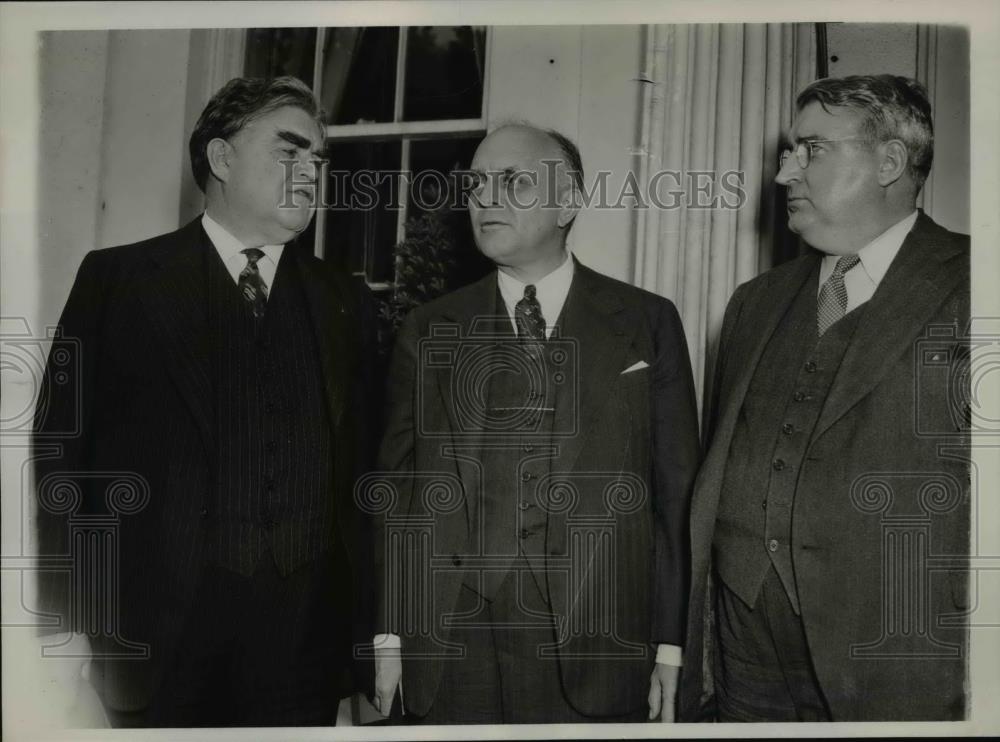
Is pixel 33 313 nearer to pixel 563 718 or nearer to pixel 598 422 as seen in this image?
pixel 598 422

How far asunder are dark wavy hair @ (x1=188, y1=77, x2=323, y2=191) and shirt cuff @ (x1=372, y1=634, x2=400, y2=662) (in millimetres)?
1282

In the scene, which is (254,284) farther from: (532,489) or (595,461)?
(595,461)

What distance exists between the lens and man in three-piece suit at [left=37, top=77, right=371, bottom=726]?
9.19ft

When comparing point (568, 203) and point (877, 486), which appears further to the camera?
point (568, 203)

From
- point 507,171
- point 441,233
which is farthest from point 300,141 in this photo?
point 507,171

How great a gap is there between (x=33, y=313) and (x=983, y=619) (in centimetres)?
267

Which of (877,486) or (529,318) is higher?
(529,318)

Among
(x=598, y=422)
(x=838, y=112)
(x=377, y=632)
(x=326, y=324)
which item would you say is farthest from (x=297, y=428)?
(x=838, y=112)

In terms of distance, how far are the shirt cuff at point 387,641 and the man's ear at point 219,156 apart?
128 cm

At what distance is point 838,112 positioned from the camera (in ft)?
9.39

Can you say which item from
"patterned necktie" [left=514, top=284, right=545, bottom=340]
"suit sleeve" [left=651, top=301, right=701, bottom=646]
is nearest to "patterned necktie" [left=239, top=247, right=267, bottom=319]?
"patterned necktie" [left=514, top=284, right=545, bottom=340]

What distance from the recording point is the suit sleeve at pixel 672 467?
2844mm

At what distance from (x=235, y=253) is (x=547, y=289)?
32.7 inches

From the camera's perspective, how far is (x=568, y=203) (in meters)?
2.91
